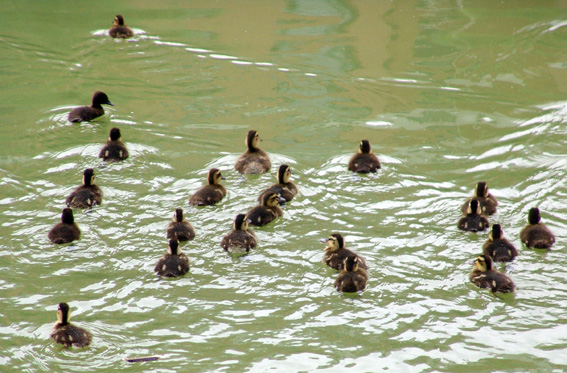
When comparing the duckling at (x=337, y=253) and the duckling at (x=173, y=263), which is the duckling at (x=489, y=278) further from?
the duckling at (x=173, y=263)

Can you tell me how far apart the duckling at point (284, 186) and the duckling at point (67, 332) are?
94.8 inches

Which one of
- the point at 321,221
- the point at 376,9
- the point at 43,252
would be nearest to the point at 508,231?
the point at 321,221

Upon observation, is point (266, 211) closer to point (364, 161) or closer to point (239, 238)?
point (239, 238)

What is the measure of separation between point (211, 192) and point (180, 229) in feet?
2.60

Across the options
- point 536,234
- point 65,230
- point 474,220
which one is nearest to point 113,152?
point 65,230

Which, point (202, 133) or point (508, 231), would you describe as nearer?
point (508, 231)

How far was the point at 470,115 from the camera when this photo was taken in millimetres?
9109

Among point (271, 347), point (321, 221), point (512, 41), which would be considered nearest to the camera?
point (271, 347)

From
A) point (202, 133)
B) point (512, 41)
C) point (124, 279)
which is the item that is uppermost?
point (512, 41)

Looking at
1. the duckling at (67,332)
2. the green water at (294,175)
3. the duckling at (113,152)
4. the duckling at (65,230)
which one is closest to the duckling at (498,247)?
the green water at (294,175)

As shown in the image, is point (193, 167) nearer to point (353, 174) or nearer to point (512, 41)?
point (353, 174)

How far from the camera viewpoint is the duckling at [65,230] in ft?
21.3

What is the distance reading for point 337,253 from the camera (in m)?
6.20

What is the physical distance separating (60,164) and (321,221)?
2965 mm
